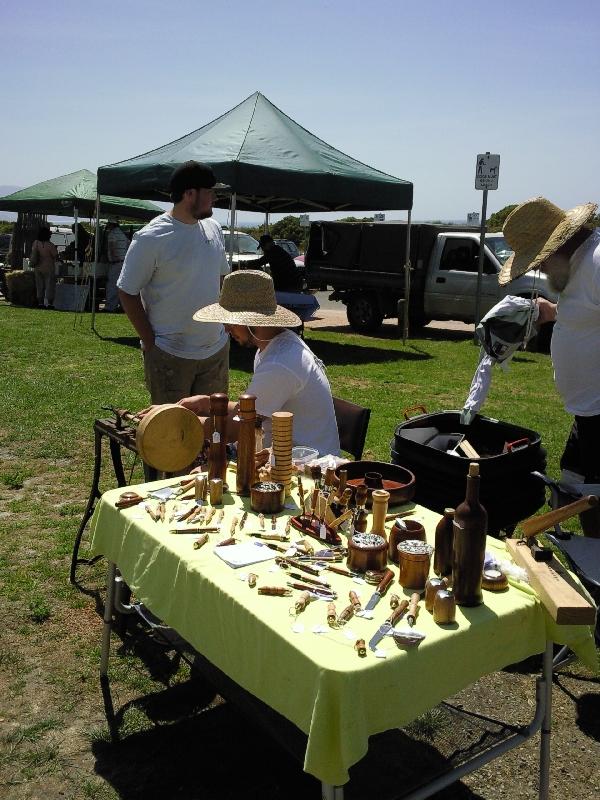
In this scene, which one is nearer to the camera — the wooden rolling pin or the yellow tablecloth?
the yellow tablecloth

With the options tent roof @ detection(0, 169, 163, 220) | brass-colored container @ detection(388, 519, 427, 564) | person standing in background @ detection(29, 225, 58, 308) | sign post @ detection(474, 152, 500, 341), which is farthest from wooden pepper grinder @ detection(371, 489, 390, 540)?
person standing in background @ detection(29, 225, 58, 308)

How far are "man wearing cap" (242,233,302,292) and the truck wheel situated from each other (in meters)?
2.54

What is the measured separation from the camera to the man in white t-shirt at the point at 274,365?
3066mm

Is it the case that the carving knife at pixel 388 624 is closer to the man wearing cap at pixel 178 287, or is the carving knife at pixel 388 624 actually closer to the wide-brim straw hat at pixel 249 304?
the wide-brim straw hat at pixel 249 304

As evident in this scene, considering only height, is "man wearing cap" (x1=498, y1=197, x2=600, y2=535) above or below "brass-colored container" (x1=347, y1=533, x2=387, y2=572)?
above

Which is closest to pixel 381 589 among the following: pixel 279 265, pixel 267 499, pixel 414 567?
pixel 414 567

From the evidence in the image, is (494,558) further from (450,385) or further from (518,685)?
(450,385)

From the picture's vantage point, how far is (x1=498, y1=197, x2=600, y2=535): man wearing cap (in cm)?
288

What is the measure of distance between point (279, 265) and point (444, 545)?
8793 mm

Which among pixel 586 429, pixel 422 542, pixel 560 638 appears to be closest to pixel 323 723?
pixel 422 542

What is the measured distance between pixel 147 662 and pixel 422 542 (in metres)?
1.53

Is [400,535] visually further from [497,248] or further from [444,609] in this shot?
[497,248]

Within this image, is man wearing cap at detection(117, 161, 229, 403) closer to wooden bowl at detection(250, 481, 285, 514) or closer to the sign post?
wooden bowl at detection(250, 481, 285, 514)

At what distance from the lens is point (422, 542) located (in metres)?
2.02
